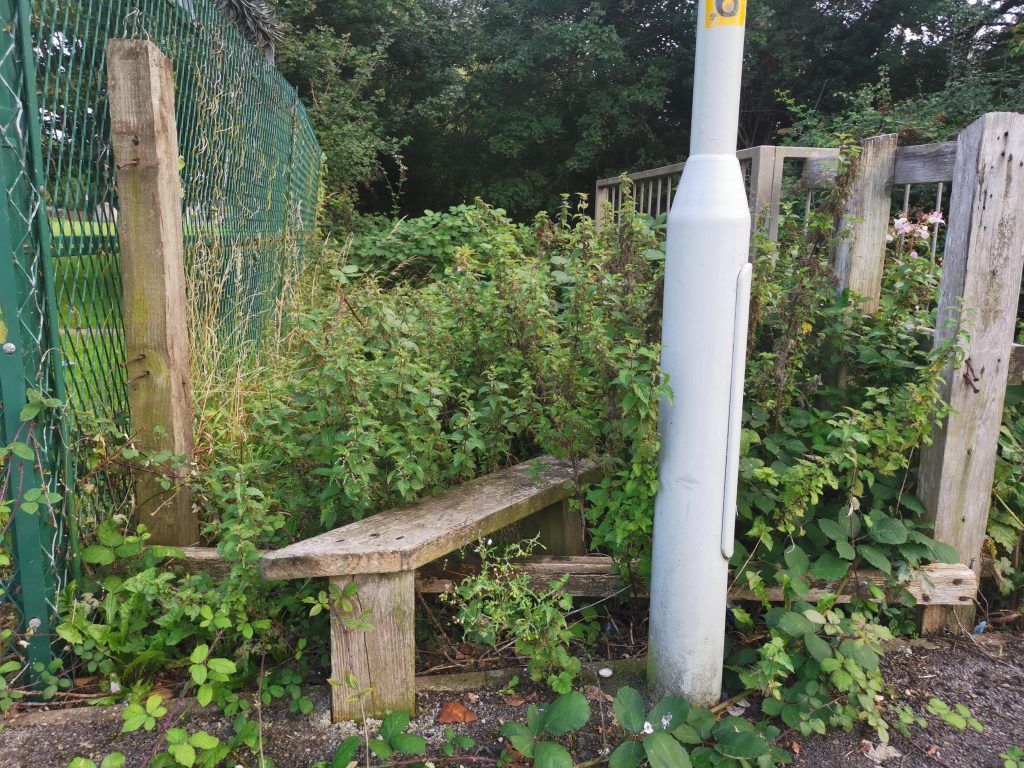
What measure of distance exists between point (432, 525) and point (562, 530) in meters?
0.64

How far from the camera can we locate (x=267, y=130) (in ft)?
17.3

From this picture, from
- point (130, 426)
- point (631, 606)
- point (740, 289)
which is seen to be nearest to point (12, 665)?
point (130, 426)

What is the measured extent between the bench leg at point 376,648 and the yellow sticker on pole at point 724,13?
1.63 m

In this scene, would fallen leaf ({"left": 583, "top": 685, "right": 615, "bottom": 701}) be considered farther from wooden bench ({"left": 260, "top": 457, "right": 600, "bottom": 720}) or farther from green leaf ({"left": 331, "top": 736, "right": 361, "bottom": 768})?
green leaf ({"left": 331, "top": 736, "right": 361, "bottom": 768})

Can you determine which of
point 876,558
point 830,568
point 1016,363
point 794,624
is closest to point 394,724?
point 794,624

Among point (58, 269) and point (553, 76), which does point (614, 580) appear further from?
point (553, 76)

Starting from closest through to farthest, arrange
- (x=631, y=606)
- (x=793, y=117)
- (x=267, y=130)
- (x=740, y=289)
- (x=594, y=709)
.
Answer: (x=740, y=289)
(x=594, y=709)
(x=631, y=606)
(x=267, y=130)
(x=793, y=117)

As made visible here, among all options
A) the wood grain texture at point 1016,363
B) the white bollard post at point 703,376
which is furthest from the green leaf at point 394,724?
the wood grain texture at point 1016,363

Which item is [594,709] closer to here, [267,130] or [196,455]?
[196,455]

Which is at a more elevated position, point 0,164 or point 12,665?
point 0,164

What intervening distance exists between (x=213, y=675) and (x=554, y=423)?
4.14ft

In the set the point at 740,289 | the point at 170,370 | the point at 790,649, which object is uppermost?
the point at 740,289

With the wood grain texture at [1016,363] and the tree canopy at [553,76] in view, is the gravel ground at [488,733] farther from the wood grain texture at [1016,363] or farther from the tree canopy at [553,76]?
the tree canopy at [553,76]

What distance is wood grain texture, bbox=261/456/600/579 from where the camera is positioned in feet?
6.84
